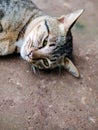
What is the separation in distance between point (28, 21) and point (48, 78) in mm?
489

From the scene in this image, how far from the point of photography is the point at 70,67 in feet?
8.48

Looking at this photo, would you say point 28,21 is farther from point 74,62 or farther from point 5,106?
point 5,106

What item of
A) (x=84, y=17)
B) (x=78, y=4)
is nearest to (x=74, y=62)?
(x=84, y=17)

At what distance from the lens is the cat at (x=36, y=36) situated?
2.44 meters

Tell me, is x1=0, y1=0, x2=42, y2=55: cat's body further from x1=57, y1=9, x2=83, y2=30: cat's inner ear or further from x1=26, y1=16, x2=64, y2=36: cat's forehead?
x1=57, y1=9, x2=83, y2=30: cat's inner ear

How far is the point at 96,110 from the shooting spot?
2.50 metres

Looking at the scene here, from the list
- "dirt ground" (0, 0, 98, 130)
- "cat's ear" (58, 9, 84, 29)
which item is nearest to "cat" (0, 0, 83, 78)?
"cat's ear" (58, 9, 84, 29)

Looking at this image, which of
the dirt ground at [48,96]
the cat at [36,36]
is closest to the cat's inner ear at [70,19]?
the cat at [36,36]

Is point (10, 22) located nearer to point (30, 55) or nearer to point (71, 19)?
point (30, 55)

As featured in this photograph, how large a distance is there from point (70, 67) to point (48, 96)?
299mm

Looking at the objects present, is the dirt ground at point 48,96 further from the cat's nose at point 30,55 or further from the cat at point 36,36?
the cat's nose at point 30,55

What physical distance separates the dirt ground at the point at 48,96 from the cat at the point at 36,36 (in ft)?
0.35

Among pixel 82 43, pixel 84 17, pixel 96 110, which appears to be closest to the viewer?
pixel 96 110

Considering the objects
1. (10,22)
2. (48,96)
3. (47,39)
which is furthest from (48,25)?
(48,96)
